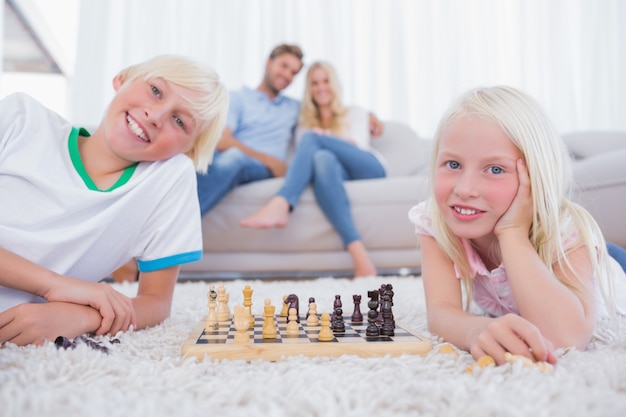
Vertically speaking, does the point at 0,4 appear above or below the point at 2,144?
above

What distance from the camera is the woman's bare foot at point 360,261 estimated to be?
219 cm

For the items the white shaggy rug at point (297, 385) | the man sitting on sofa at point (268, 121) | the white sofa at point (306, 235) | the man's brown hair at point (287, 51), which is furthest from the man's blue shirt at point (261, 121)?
the white shaggy rug at point (297, 385)

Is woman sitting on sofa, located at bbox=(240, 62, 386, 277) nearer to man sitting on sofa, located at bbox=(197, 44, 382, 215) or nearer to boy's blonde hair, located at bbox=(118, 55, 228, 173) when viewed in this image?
man sitting on sofa, located at bbox=(197, 44, 382, 215)

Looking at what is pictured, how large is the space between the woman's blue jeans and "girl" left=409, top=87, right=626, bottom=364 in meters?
1.17

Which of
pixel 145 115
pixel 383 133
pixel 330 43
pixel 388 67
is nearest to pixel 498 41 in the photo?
pixel 388 67

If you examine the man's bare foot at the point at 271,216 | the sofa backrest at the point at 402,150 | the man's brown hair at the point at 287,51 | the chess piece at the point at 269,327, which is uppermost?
the man's brown hair at the point at 287,51

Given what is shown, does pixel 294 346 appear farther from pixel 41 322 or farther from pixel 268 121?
pixel 268 121

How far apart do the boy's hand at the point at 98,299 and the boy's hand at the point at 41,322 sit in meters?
0.02

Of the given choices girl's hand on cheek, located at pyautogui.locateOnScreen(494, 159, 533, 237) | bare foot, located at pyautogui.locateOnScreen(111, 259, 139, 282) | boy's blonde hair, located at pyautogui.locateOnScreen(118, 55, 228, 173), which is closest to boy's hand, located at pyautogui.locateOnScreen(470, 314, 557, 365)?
girl's hand on cheek, located at pyautogui.locateOnScreen(494, 159, 533, 237)

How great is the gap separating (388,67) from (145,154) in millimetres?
2990

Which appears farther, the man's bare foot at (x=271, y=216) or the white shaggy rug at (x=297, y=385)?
the man's bare foot at (x=271, y=216)

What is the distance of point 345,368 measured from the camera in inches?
28.5

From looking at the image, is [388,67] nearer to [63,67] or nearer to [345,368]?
[63,67]

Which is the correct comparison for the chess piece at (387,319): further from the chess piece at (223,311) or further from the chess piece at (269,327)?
the chess piece at (223,311)
